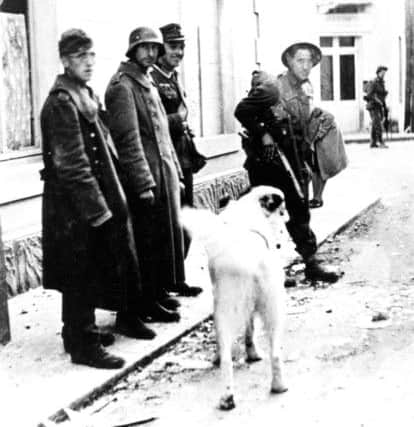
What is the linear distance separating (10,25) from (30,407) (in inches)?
181

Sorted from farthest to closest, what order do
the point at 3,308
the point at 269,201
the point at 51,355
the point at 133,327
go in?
1. the point at 133,327
2. the point at 3,308
3. the point at 51,355
4. the point at 269,201

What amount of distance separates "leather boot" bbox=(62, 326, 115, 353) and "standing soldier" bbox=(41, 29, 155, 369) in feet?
0.04

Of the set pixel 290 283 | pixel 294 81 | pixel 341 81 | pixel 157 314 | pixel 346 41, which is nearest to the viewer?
pixel 157 314

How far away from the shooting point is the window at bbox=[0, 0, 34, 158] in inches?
348

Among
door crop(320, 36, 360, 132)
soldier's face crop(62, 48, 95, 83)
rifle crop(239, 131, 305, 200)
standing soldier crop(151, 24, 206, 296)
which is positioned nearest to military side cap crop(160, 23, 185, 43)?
standing soldier crop(151, 24, 206, 296)

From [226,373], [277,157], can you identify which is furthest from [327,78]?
[226,373]

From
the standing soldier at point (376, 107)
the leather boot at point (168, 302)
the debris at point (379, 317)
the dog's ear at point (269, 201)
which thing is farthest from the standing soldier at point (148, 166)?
the standing soldier at point (376, 107)

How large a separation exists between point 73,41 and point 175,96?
1.99 meters

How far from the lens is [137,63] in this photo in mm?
7109

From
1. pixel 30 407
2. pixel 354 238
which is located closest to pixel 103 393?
pixel 30 407

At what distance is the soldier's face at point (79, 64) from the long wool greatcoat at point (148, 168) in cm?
79

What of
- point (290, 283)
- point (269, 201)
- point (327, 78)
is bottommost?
point (290, 283)

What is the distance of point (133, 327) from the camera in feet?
22.4

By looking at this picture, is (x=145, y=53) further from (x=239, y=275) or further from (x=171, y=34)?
(x=239, y=275)
